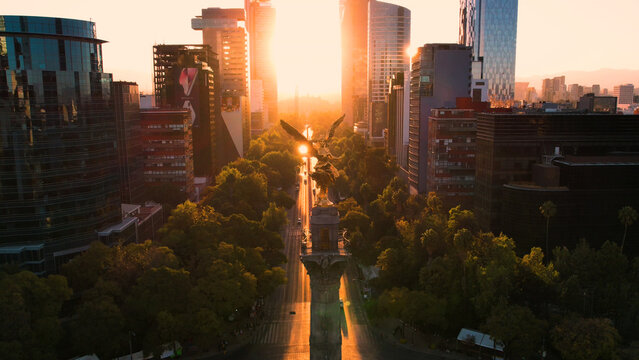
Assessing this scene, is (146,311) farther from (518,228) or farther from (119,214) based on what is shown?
(518,228)

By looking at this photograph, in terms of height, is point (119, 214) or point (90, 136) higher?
point (90, 136)

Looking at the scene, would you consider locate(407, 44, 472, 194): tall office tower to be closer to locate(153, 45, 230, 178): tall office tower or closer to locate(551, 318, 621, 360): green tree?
locate(153, 45, 230, 178): tall office tower

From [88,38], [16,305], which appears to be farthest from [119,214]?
[16,305]

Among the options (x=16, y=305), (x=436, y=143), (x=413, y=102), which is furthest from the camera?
(x=413, y=102)

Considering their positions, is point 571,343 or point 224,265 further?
point 224,265

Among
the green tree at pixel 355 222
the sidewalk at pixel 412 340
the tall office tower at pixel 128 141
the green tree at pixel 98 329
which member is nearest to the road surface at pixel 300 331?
the sidewalk at pixel 412 340

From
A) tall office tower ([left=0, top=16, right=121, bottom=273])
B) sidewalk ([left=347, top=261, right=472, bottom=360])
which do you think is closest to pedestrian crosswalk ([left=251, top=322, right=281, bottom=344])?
sidewalk ([left=347, top=261, right=472, bottom=360])
